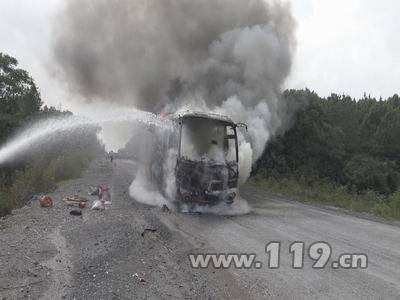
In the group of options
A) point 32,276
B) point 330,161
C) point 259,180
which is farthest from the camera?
point 330,161

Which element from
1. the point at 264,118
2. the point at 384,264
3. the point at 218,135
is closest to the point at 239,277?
the point at 384,264

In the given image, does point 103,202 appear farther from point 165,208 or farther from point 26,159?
point 26,159

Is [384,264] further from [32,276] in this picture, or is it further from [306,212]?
[306,212]

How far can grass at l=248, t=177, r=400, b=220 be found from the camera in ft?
52.6

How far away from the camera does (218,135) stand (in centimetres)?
1376

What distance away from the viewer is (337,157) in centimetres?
3638

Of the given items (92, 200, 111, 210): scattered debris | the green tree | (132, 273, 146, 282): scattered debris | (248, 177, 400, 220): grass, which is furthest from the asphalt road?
the green tree

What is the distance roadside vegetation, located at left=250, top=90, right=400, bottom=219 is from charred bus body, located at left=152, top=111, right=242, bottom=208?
5.72 m

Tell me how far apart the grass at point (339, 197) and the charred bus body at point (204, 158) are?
558 centimetres

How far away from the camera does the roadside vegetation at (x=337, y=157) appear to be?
2047cm

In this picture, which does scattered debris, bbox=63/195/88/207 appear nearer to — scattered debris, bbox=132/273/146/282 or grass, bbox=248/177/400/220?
scattered debris, bbox=132/273/146/282

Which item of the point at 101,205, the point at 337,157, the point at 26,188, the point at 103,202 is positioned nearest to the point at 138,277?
the point at 101,205

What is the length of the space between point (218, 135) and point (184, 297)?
8.39 m

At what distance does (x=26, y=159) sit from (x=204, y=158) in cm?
1715
